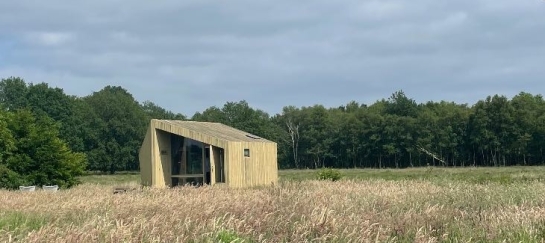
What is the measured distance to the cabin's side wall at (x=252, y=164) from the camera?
26.8 metres

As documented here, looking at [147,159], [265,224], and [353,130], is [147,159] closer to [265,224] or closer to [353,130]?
[265,224]

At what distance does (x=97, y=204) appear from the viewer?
11.9 m

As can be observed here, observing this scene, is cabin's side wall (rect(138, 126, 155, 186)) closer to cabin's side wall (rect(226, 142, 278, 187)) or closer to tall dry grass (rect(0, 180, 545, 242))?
cabin's side wall (rect(226, 142, 278, 187))

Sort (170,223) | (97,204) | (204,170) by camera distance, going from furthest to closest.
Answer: (204,170), (97,204), (170,223)

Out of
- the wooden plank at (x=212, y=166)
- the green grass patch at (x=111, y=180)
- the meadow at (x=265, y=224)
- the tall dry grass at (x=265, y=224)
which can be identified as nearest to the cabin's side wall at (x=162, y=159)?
the wooden plank at (x=212, y=166)

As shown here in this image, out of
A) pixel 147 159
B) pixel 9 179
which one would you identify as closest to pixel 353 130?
pixel 147 159

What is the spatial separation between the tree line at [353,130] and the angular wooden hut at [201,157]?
3903 centimetres

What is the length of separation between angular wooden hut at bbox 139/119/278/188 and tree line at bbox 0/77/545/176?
3903cm

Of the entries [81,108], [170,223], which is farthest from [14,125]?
[81,108]

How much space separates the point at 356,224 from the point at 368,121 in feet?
247

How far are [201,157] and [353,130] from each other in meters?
56.8

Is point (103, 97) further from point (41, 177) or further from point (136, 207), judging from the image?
point (136, 207)

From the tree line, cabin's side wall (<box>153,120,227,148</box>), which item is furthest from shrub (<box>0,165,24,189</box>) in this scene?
the tree line

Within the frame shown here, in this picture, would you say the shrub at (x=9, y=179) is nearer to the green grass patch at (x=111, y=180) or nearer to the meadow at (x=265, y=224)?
the green grass patch at (x=111, y=180)
